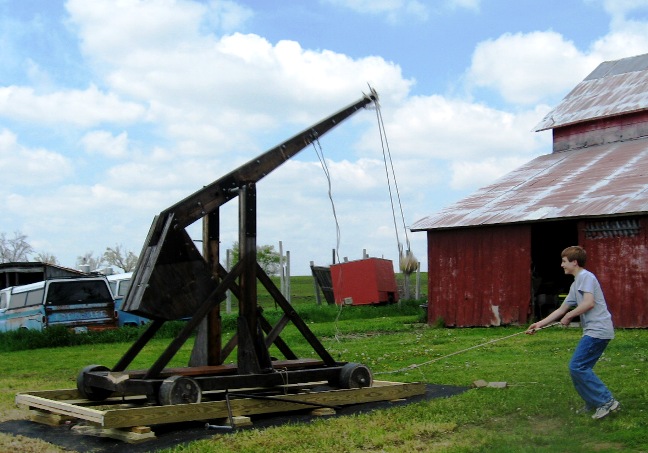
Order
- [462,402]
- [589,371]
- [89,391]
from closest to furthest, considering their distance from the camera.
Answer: [589,371]
[462,402]
[89,391]

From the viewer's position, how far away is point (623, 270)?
1978 cm

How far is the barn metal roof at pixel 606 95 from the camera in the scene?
1081 inches

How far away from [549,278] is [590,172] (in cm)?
457

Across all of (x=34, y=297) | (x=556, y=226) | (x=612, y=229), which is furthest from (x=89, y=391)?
(x=556, y=226)

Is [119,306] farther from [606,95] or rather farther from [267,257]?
[267,257]

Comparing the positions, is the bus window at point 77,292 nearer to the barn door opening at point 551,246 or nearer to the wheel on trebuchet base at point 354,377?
the barn door opening at point 551,246

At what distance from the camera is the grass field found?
22.5 ft

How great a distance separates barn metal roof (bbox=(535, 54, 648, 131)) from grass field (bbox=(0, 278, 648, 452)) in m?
11.4

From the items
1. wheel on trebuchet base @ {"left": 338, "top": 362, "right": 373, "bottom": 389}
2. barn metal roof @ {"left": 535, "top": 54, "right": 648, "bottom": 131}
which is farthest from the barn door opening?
wheel on trebuchet base @ {"left": 338, "top": 362, "right": 373, "bottom": 389}

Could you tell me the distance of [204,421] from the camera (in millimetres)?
8172

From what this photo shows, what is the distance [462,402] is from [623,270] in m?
12.5

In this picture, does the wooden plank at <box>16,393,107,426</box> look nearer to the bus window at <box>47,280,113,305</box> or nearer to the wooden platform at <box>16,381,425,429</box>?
the wooden platform at <box>16,381,425,429</box>

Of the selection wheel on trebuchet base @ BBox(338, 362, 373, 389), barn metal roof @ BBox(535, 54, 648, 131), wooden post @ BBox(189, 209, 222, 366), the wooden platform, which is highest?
barn metal roof @ BBox(535, 54, 648, 131)

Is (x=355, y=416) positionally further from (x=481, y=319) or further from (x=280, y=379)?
(x=481, y=319)
